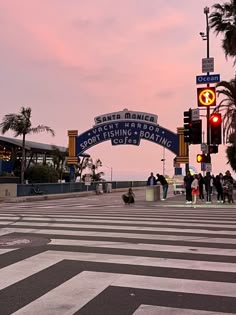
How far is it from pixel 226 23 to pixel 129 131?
44.5 feet

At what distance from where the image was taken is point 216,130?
22.5 meters

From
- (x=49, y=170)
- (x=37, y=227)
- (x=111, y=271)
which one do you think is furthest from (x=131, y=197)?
(x=49, y=170)

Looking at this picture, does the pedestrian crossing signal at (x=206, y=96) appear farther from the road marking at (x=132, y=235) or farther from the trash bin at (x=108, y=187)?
the trash bin at (x=108, y=187)

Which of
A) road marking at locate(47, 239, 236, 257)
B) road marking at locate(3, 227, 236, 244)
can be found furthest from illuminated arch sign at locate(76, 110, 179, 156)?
road marking at locate(47, 239, 236, 257)

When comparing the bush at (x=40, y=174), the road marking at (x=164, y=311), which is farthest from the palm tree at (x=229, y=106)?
the road marking at (x=164, y=311)

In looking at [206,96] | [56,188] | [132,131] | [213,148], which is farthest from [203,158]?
[132,131]

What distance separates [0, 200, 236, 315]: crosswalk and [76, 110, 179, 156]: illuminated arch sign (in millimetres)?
30810

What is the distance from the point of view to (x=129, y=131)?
43.0 metres

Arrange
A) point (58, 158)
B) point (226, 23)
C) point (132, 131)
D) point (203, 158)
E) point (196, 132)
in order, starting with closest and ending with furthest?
point (196, 132), point (203, 158), point (226, 23), point (132, 131), point (58, 158)

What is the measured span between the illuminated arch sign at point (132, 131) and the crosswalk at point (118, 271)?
101 ft

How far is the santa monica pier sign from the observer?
42500 mm

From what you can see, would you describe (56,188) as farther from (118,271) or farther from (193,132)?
(118,271)

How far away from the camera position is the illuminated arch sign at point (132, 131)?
4250 centimetres

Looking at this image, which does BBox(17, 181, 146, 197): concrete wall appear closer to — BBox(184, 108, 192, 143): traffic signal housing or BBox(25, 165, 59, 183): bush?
BBox(25, 165, 59, 183): bush
